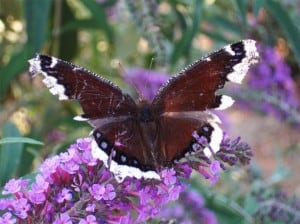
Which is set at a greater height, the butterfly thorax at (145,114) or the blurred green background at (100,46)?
the butterfly thorax at (145,114)

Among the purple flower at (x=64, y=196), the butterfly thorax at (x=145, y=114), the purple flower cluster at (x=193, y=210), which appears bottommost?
Result: the purple flower cluster at (x=193, y=210)

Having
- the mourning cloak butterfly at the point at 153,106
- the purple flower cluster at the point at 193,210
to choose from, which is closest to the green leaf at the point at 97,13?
the purple flower cluster at the point at 193,210

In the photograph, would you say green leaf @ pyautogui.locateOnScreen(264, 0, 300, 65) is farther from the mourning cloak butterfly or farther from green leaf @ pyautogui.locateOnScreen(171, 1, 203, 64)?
the mourning cloak butterfly

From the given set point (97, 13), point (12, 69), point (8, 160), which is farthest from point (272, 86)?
point (8, 160)

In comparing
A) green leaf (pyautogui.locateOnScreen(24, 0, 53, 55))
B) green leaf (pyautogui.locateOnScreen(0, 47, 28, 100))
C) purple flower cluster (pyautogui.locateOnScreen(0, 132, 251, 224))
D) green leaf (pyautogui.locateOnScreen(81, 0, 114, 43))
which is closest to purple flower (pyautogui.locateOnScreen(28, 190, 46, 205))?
purple flower cluster (pyautogui.locateOnScreen(0, 132, 251, 224))

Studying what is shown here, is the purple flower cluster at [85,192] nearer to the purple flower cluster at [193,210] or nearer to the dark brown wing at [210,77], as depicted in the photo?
the dark brown wing at [210,77]

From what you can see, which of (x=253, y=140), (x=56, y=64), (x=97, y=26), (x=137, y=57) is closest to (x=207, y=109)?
(x=56, y=64)

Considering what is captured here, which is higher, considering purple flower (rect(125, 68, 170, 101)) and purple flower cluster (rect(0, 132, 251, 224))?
purple flower cluster (rect(0, 132, 251, 224))
